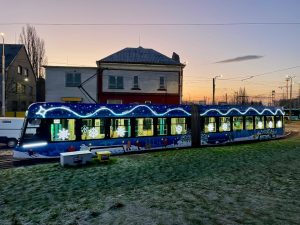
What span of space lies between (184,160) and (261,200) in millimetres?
7636

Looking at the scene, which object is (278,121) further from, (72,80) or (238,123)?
(72,80)

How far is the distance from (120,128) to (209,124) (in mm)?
8116

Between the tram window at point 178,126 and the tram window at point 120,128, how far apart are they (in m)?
3.83

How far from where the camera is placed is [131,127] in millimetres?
19656

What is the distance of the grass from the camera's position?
333 inches

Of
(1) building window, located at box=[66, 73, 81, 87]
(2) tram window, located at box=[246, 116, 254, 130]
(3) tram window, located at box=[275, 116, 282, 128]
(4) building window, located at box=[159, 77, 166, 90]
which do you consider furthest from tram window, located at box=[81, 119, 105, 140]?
(4) building window, located at box=[159, 77, 166, 90]

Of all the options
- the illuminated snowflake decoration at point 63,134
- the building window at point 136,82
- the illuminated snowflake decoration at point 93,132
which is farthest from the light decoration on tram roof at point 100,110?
the building window at point 136,82

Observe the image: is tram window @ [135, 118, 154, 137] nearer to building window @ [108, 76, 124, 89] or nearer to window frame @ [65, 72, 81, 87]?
building window @ [108, 76, 124, 89]

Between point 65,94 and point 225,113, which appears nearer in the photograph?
point 225,113

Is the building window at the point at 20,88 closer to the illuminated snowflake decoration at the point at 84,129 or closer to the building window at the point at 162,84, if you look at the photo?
the building window at the point at 162,84

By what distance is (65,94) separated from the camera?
113 ft

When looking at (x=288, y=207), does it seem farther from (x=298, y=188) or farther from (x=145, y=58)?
(x=145, y=58)

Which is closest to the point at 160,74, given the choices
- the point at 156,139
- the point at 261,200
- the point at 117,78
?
the point at 117,78

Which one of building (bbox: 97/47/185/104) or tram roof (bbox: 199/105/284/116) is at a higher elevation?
building (bbox: 97/47/185/104)
